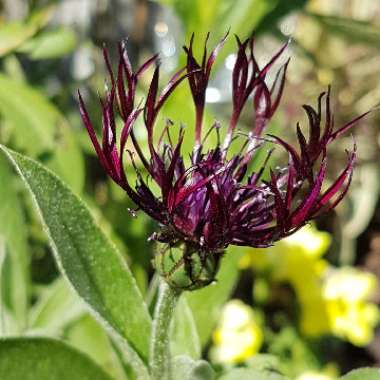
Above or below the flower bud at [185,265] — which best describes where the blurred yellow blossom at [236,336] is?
below

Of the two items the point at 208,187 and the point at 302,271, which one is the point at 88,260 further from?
the point at 302,271

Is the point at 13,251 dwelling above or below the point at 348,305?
above

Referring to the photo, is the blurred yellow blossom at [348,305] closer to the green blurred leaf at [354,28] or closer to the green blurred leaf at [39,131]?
the green blurred leaf at [354,28]

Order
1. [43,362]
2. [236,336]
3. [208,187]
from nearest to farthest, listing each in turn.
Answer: [208,187] < [43,362] < [236,336]

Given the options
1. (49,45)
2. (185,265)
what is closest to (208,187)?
(185,265)

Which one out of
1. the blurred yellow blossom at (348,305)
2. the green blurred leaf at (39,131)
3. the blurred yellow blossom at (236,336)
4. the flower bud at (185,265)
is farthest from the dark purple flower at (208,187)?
the blurred yellow blossom at (348,305)

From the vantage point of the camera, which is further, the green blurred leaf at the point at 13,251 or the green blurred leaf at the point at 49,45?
the green blurred leaf at the point at 49,45

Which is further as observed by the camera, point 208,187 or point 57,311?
point 57,311

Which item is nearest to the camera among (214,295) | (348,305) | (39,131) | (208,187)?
(208,187)
